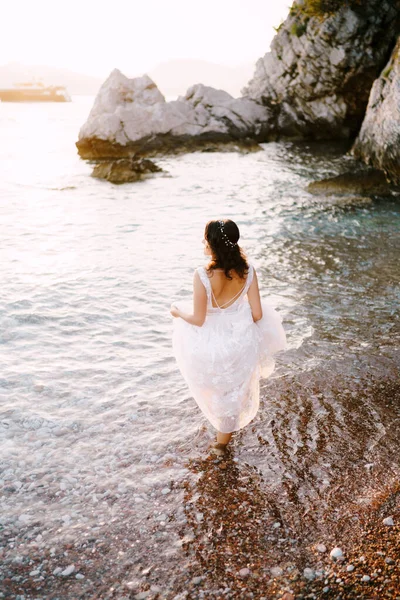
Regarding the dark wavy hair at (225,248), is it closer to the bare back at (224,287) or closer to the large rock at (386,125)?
the bare back at (224,287)

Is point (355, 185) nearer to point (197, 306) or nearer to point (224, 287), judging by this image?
point (224, 287)

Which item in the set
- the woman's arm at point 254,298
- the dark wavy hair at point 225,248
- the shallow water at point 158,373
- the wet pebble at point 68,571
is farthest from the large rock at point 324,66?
the wet pebble at point 68,571

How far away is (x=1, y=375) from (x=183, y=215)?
436 inches

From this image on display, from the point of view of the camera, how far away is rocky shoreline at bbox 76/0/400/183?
1075 inches

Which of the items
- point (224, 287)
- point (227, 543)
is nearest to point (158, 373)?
point (224, 287)

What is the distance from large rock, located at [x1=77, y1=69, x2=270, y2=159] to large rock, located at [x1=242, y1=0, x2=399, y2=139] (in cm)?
193

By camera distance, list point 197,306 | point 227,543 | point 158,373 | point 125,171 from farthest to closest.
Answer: point 125,171 → point 158,373 → point 197,306 → point 227,543

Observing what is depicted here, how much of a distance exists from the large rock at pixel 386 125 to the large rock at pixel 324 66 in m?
4.76

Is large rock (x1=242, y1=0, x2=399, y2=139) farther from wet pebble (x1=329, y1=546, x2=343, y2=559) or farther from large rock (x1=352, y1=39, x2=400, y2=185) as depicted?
wet pebble (x1=329, y1=546, x2=343, y2=559)

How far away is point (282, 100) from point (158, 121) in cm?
869

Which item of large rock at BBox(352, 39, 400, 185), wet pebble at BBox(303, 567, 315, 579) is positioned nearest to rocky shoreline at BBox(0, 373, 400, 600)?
wet pebble at BBox(303, 567, 315, 579)

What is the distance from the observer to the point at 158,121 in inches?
1252

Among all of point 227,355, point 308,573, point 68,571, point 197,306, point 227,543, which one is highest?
point 197,306

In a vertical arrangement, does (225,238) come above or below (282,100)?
below
